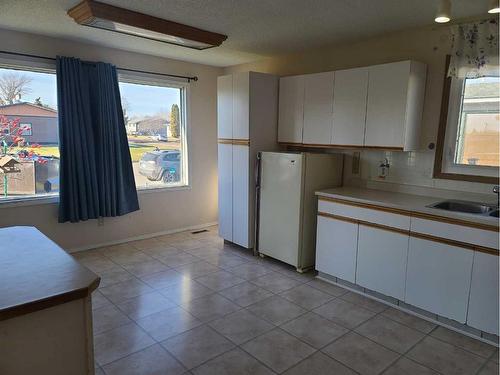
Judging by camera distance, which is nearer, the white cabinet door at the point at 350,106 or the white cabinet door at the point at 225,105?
the white cabinet door at the point at 350,106

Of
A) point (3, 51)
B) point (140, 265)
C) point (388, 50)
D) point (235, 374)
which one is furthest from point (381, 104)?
point (3, 51)

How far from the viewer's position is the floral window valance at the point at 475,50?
271 cm

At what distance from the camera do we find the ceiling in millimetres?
2625

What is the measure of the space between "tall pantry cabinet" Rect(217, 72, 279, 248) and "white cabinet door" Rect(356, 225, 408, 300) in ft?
4.64

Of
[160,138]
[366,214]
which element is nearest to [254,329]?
[366,214]

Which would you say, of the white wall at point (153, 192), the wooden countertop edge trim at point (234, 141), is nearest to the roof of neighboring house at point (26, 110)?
the white wall at point (153, 192)

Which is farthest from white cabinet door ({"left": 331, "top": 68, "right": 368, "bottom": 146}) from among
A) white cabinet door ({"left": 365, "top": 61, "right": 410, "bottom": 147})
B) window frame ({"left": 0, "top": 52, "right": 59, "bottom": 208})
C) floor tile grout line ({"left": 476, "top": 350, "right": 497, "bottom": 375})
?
window frame ({"left": 0, "top": 52, "right": 59, "bottom": 208})

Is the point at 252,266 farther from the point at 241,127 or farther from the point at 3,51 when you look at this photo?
the point at 3,51

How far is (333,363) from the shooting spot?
87.5 inches

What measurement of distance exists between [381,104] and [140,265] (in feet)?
9.53

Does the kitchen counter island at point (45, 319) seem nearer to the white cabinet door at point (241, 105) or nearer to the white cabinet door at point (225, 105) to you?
the white cabinet door at point (241, 105)

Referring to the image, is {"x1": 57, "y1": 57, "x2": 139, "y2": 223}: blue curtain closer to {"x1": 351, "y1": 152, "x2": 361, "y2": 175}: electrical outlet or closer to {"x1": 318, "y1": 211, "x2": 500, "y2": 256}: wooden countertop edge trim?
{"x1": 318, "y1": 211, "x2": 500, "y2": 256}: wooden countertop edge trim

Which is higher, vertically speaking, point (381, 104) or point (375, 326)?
point (381, 104)

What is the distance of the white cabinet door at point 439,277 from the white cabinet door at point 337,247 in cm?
51
